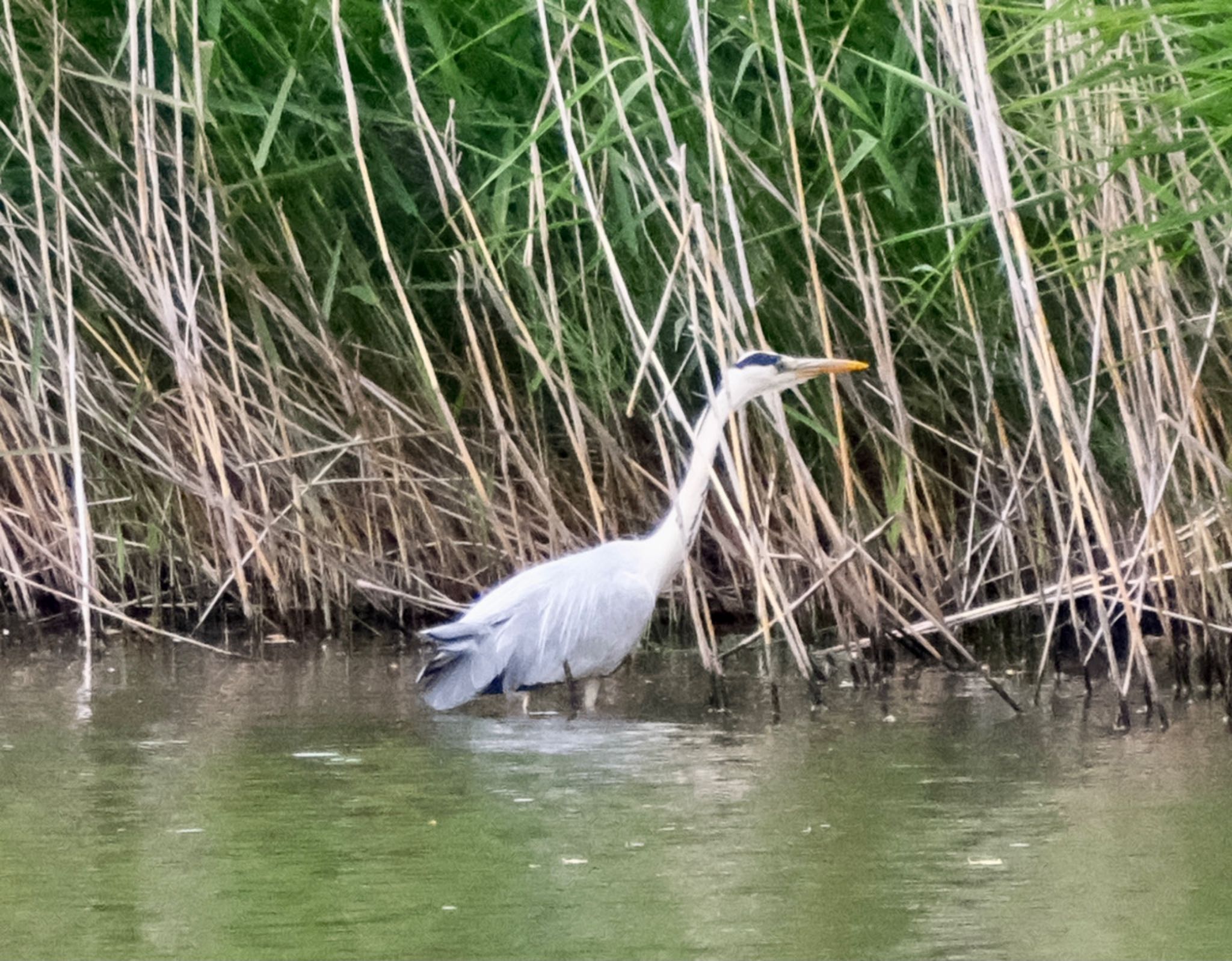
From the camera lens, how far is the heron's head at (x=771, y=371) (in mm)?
4508

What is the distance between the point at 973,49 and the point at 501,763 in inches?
63.2

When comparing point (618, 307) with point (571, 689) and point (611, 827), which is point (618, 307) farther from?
point (611, 827)

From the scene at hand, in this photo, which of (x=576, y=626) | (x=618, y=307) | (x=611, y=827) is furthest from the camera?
(x=618, y=307)

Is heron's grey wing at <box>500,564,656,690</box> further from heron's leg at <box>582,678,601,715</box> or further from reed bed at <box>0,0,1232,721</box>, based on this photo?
reed bed at <box>0,0,1232,721</box>

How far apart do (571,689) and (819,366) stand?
36.0 inches

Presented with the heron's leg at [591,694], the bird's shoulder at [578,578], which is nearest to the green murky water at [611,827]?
the heron's leg at [591,694]

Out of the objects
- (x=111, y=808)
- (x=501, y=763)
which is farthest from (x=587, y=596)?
(x=111, y=808)

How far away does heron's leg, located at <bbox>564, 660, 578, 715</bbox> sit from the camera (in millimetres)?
4688

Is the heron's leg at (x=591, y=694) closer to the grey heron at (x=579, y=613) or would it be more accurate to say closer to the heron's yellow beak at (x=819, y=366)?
the grey heron at (x=579, y=613)

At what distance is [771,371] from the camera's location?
4.52 m

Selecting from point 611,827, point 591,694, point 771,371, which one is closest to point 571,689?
point 591,694

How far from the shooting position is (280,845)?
334cm

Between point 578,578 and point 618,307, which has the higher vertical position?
point 618,307

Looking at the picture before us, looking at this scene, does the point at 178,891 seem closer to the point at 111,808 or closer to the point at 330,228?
the point at 111,808
